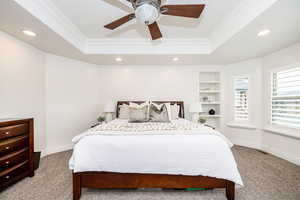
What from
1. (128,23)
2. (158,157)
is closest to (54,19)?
(128,23)

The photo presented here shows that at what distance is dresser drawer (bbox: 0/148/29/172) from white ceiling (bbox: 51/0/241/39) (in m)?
2.36

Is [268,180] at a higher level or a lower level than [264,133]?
lower

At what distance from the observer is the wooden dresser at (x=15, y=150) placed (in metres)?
1.83

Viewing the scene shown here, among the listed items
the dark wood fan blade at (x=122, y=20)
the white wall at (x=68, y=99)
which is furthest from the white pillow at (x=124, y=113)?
the dark wood fan blade at (x=122, y=20)

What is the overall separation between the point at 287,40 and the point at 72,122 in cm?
520

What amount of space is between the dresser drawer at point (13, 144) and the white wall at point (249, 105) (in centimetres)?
476

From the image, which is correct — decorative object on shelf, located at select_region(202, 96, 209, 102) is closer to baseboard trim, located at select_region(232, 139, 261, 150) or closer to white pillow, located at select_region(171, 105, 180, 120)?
white pillow, located at select_region(171, 105, 180, 120)

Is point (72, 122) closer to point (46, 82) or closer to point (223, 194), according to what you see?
point (46, 82)

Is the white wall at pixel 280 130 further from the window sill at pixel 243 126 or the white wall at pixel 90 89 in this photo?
the window sill at pixel 243 126

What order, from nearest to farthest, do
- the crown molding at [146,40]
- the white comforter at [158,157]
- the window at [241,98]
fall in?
the white comforter at [158,157], the crown molding at [146,40], the window at [241,98]

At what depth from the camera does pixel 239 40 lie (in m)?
2.55

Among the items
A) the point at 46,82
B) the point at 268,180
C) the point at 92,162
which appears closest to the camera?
the point at 92,162

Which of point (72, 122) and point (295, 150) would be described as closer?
point (295, 150)

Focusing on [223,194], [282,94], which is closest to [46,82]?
[223,194]
